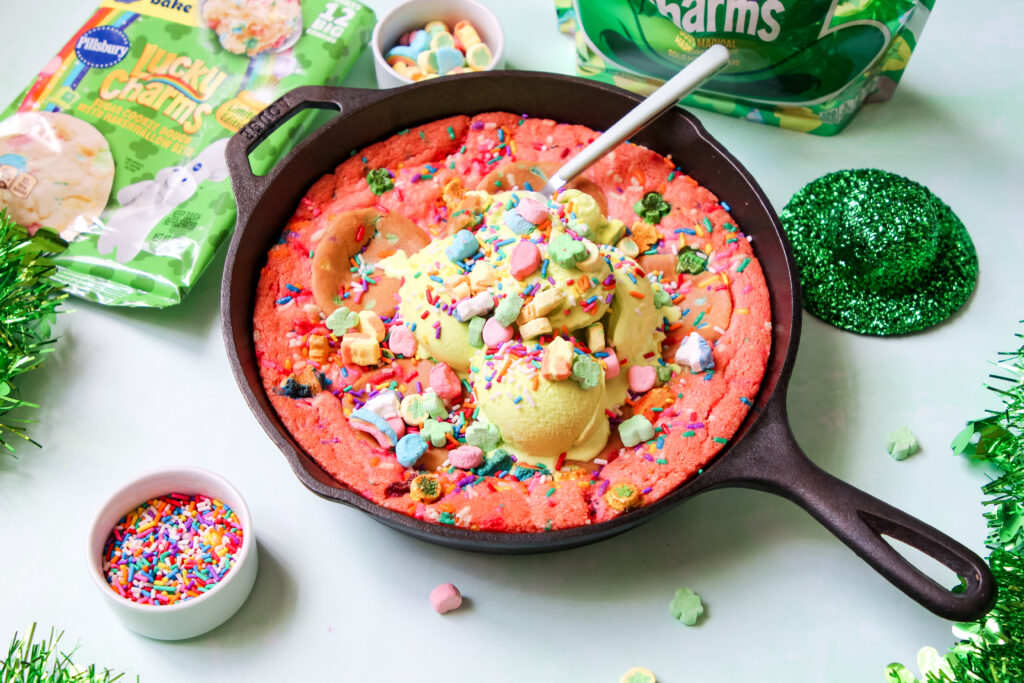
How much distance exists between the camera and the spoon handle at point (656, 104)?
251 cm

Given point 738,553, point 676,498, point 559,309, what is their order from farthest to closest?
point 738,553
point 559,309
point 676,498

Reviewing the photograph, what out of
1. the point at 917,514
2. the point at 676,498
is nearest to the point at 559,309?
the point at 676,498

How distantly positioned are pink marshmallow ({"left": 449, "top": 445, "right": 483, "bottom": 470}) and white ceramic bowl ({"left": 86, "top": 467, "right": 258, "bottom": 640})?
1.67ft

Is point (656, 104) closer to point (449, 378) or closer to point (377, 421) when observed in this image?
point (449, 378)

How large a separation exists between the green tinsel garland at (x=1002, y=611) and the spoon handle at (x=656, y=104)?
3.39ft

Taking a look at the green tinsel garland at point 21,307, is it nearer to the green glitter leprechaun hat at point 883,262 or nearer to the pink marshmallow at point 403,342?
the pink marshmallow at point 403,342

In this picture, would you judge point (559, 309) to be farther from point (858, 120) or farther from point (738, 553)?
point (858, 120)

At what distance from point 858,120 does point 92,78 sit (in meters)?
2.41

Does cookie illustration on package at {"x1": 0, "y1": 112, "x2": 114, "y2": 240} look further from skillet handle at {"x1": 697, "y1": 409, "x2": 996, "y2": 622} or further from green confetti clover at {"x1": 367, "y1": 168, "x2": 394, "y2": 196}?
skillet handle at {"x1": 697, "y1": 409, "x2": 996, "y2": 622}

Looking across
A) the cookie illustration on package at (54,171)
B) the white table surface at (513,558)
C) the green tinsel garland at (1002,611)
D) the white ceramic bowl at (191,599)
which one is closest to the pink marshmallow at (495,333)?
the white table surface at (513,558)

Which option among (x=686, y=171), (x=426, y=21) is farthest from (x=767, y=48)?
(x=426, y=21)

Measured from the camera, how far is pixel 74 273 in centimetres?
273

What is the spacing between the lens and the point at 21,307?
2543 mm

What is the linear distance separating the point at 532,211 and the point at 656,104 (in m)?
0.49
